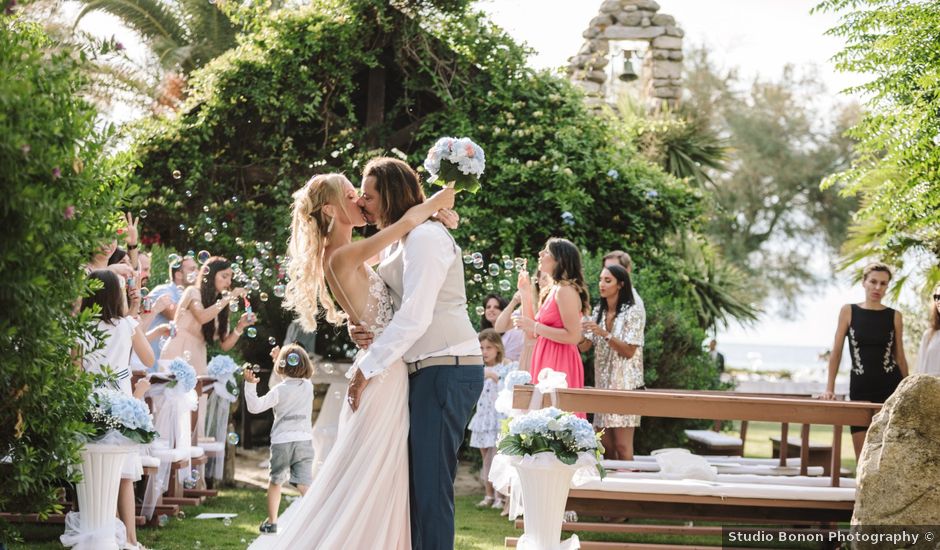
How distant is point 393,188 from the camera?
4.66 m

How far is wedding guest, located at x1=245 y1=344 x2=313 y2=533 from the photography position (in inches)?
291

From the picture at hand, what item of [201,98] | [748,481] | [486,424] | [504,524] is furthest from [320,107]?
[748,481]

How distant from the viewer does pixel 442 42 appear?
12383 mm

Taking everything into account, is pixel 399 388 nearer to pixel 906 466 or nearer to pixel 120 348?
pixel 120 348

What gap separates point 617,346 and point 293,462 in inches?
101

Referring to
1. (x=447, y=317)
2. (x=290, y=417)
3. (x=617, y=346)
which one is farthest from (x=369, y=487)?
(x=617, y=346)

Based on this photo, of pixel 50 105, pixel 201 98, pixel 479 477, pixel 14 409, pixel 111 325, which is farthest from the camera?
pixel 201 98

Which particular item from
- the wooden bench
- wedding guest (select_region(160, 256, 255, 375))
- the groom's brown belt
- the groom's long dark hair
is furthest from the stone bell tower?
the groom's brown belt

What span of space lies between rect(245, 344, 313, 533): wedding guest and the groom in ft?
9.65

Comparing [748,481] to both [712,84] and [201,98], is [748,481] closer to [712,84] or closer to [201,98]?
[201,98]

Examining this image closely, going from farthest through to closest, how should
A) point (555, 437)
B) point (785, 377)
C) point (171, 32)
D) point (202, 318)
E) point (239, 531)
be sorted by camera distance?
point (785, 377) → point (171, 32) → point (202, 318) → point (239, 531) → point (555, 437)

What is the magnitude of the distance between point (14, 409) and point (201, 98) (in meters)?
8.76

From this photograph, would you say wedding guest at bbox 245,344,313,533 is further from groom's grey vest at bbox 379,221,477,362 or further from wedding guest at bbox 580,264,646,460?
groom's grey vest at bbox 379,221,477,362

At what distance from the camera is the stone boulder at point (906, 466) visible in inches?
223
